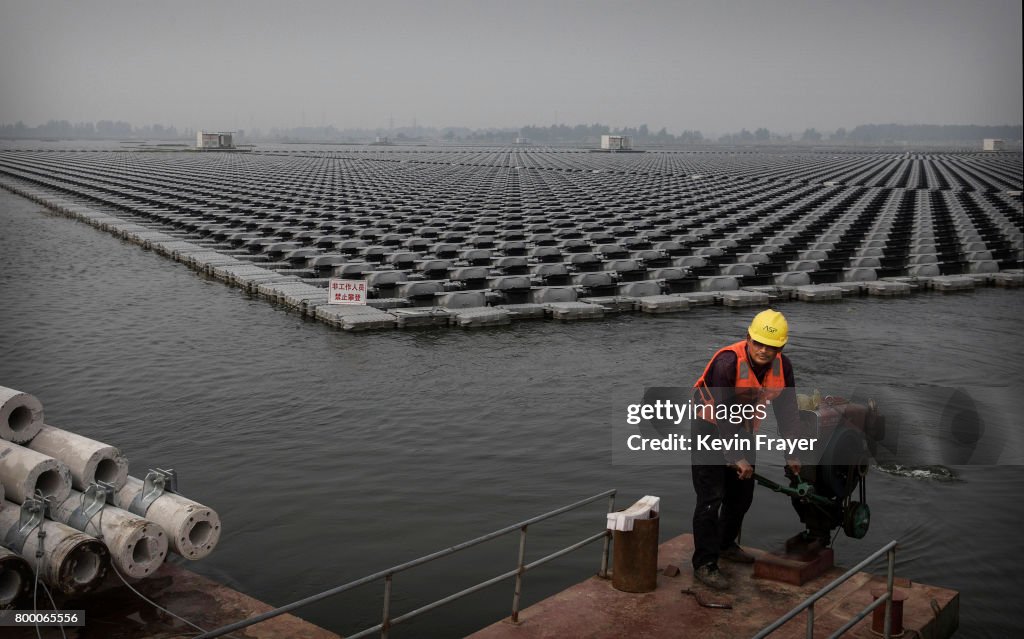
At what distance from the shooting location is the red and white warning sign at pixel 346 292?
21812 mm

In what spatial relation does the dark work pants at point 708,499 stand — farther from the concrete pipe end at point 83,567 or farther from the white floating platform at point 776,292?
the white floating platform at point 776,292

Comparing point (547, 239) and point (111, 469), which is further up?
point (547, 239)

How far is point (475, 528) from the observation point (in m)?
11.0

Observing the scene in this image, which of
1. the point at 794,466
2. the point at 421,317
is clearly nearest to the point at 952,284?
the point at 421,317

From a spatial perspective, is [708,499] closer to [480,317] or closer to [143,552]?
[143,552]

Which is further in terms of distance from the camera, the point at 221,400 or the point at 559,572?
the point at 221,400

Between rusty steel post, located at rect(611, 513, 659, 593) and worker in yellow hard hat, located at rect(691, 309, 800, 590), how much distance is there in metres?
0.42

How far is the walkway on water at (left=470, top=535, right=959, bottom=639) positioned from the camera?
24.3ft

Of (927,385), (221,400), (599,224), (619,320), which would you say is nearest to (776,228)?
(599,224)

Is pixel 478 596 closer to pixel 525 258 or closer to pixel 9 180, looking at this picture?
pixel 525 258

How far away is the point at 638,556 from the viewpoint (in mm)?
8008

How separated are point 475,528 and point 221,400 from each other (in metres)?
6.33

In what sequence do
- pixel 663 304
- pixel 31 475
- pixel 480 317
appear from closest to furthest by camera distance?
pixel 31 475 → pixel 480 317 → pixel 663 304

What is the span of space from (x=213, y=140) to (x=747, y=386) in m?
168
